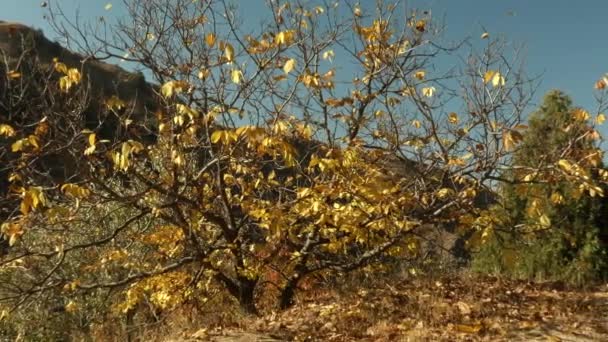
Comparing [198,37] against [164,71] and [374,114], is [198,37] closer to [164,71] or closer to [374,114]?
[164,71]

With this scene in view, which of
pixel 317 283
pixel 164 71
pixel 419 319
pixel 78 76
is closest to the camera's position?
pixel 78 76

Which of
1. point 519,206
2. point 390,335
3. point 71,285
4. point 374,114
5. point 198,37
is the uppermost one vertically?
point 198,37

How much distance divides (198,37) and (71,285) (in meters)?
3.15

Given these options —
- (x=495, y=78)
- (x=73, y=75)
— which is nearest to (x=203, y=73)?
(x=73, y=75)

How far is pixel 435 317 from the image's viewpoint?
212 inches

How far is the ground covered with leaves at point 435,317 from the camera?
194 inches

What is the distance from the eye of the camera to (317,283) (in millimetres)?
8469

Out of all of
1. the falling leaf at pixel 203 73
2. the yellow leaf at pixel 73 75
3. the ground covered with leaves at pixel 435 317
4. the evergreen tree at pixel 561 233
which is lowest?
the ground covered with leaves at pixel 435 317

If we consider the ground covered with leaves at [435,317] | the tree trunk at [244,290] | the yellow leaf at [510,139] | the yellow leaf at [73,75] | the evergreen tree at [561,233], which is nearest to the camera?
the yellow leaf at [510,139]

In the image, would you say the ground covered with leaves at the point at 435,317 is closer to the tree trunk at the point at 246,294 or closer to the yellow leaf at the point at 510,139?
the tree trunk at the point at 246,294

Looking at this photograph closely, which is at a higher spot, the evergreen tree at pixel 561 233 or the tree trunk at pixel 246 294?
the evergreen tree at pixel 561 233

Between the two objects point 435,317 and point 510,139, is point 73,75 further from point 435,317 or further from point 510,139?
point 435,317

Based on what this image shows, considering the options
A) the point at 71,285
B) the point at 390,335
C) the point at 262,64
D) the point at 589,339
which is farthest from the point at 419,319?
the point at 71,285

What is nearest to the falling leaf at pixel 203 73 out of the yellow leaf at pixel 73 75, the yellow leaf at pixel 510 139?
the yellow leaf at pixel 73 75
